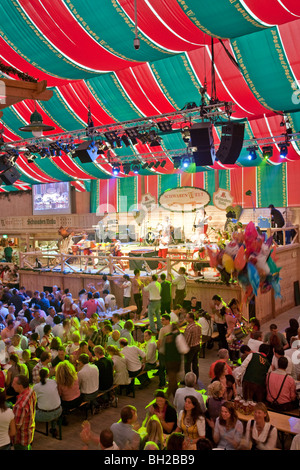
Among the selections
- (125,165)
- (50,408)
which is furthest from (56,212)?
(50,408)

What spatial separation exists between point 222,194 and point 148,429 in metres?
13.7

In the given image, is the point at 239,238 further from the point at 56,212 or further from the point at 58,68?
the point at 56,212

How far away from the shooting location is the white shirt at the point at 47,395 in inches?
220

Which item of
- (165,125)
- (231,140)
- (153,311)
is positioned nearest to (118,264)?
(153,311)

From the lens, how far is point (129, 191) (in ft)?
65.8

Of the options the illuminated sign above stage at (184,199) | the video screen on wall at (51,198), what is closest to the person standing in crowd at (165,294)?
the illuminated sign above stage at (184,199)

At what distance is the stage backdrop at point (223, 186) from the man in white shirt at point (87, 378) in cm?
1145

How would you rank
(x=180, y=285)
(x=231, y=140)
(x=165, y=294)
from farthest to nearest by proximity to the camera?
(x=180, y=285) < (x=165, y=294) < (x=231, y=140)

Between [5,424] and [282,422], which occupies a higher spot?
[5,424]

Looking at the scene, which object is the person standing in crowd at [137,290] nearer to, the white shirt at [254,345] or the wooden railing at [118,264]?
the wooden railing at [118,264]

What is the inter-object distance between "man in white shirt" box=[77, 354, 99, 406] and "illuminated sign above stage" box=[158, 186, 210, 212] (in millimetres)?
11998

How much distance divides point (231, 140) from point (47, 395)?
21.8ft

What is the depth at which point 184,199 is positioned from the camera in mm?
18000

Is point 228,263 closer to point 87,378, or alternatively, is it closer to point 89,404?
point 87,378
